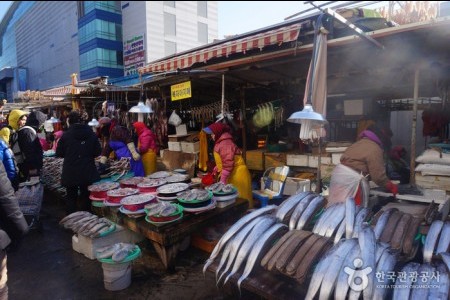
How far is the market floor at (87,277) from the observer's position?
3328mm

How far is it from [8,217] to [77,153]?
8.67 ft

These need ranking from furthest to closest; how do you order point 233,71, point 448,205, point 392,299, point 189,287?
point 233,71, point 448,205, point 189,287, point 392,299

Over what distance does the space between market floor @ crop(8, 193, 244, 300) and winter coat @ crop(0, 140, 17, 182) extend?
49.5 inches

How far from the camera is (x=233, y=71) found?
207 inches

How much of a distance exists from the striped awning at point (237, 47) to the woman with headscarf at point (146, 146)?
4.27 feet

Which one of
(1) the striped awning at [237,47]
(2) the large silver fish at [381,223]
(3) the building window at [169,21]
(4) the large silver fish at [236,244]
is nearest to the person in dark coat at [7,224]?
(4) the large silver fish at [236,244]

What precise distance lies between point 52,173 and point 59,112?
8337 mm

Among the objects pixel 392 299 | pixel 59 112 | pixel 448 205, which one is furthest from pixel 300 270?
pixel 59 112

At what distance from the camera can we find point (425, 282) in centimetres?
186

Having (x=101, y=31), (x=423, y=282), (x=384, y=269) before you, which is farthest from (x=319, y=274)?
(x=101, y=31)

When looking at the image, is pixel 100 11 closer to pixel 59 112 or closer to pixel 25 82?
pixel 59 112

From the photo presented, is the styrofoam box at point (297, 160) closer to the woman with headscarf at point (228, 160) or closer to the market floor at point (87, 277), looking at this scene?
the woman with headscarf at point (228, 160)

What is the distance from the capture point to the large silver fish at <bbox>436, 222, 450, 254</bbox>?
2.13 meters

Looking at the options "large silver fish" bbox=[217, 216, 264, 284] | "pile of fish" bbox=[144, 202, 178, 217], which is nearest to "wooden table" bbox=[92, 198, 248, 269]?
"pile of fish" bbox=[144, 202, 178, 217]
